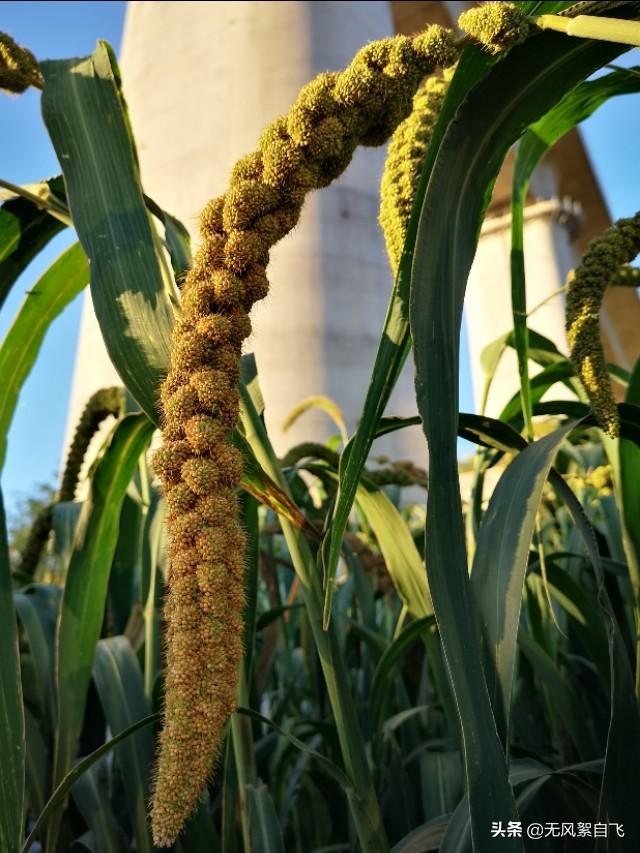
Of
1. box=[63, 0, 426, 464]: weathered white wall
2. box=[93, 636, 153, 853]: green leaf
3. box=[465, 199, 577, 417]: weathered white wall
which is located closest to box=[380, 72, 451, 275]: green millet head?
box=[93, 636, 153, 853]: green leaf

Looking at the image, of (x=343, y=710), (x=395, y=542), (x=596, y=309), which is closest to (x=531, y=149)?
(x=596, y=309)

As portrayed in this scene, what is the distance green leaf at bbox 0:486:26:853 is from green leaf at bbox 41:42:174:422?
17 cm

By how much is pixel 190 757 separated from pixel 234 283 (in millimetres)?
180

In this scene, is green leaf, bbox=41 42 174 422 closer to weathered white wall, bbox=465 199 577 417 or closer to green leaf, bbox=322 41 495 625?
green leaf, bbox=322 41 495 625

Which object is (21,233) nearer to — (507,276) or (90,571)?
(90,571)

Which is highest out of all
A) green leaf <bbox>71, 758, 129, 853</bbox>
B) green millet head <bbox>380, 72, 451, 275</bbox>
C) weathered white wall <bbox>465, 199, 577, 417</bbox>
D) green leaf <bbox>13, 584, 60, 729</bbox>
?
weathered white wall <bbox>465, 199, 577, 417</bbox>

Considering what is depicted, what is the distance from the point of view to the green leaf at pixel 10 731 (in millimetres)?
395

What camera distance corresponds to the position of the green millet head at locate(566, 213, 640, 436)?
0.37 metres

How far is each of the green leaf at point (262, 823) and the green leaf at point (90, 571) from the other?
0.14 metres

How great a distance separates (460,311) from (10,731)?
36 centimetres

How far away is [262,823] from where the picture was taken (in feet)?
1.31

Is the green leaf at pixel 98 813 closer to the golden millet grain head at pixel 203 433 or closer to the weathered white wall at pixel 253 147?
the golden millet grain head at pixel 203 433

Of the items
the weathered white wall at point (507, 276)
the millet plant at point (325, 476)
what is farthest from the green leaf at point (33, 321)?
the weathered white wall at point (507, 276)

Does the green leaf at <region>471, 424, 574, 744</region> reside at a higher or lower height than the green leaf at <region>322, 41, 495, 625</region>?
lower
